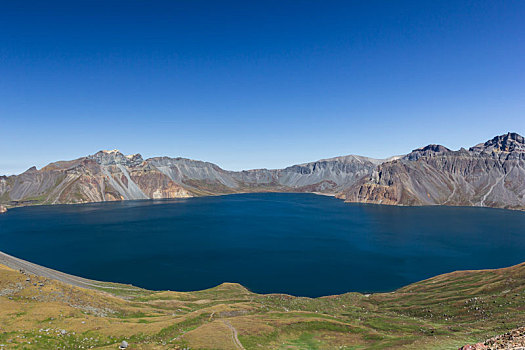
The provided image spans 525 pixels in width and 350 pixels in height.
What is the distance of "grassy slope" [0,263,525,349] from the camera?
4075cm

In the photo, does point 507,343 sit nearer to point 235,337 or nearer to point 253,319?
point 235,337

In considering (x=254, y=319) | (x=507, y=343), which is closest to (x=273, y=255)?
(x=254, y=319)

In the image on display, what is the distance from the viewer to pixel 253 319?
5444 centimetres

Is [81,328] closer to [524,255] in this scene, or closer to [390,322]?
[390,322]

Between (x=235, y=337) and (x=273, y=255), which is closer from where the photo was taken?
(x=235, y=337)

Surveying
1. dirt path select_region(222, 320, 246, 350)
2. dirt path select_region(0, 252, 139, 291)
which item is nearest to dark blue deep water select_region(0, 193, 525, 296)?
dirt path select_region(0, 252, 139, 291)

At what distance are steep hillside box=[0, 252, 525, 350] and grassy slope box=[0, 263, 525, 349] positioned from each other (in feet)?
0.51

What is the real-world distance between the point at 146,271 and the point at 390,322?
97.9 metres

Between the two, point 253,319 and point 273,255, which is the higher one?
point 253,319

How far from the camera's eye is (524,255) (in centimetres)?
13525

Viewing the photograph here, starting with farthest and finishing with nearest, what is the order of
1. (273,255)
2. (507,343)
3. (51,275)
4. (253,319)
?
(273,255)
(51,275)
(253,319)
(507,343)

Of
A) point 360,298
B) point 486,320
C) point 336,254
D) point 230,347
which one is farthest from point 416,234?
point 230,347

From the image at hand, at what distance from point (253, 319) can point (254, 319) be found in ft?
0.65

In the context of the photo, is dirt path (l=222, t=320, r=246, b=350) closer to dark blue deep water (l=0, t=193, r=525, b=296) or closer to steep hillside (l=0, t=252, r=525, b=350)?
steep hillside (l=0, t=252, r=525, b=350)
